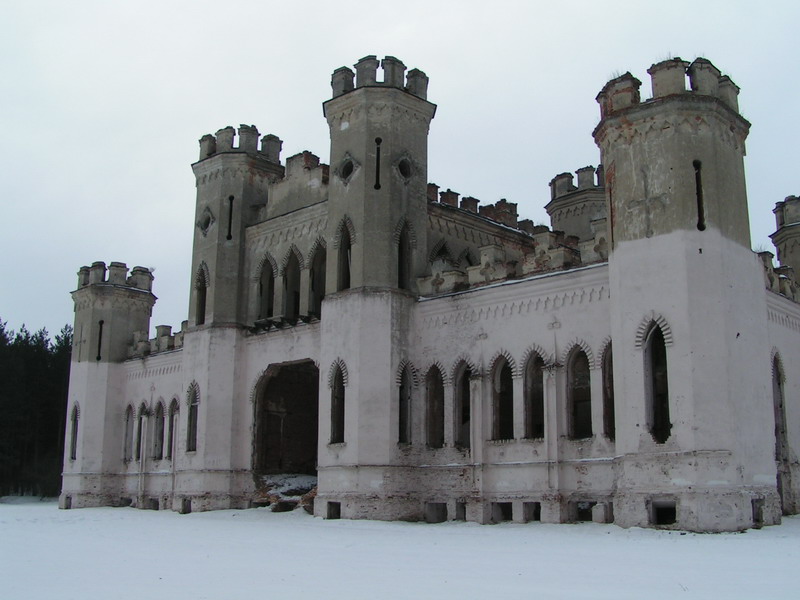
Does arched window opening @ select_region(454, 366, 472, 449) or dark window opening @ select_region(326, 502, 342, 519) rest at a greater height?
arched window opening @ select_region(454, 366, 472, 449)

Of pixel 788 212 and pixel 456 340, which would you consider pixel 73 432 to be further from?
pixel 788 212

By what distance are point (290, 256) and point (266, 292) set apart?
2.04 m

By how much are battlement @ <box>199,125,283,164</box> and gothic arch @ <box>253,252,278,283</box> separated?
4.04 meters

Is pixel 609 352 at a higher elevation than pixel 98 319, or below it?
below

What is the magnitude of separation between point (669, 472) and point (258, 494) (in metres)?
15.9

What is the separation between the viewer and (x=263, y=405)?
31531mm

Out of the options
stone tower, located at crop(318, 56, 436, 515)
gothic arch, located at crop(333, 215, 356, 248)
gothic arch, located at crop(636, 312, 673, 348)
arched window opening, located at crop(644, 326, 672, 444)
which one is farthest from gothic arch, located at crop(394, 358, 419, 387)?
gothic arch, located at crop(636, 312, 673, 348)

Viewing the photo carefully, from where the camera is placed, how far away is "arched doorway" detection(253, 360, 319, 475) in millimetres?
31359

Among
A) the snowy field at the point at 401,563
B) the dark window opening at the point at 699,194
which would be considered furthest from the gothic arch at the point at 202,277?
the dark window opening at the point at 699,194

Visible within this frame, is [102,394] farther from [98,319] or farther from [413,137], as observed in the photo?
[413,137]

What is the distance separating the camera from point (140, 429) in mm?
38188

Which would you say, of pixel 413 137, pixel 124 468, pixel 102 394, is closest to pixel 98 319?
pixel 102 394

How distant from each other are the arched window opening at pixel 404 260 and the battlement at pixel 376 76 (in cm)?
449

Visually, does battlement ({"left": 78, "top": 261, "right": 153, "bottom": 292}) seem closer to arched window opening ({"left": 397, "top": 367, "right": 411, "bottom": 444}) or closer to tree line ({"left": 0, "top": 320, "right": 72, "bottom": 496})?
tree line ({"left": 0, "top": 320, "right": 72, "bottom": 496})
